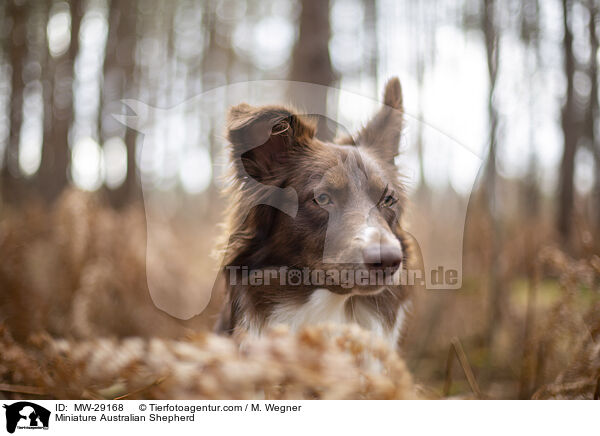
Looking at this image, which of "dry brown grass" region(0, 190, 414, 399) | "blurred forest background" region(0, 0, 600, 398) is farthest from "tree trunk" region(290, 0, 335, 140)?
"dry brown grass" region(0, 190, 414, 399)

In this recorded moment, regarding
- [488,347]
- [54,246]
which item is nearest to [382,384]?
[488,347]

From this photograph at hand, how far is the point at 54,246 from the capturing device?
432cm

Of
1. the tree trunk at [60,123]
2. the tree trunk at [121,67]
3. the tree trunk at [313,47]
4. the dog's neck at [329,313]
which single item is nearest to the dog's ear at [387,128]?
the dog's neck at [329,313]

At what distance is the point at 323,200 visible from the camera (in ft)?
6.43

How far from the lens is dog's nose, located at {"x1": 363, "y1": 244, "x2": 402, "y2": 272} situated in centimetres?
168

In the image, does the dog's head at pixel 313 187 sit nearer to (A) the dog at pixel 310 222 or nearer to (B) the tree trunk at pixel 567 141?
(A) the dog at pixel 310 222

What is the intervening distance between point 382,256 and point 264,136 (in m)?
0.85

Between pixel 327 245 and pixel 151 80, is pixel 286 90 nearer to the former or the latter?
pixel 327 245

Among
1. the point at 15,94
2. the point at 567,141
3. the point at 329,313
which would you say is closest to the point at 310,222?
the point at 329,313

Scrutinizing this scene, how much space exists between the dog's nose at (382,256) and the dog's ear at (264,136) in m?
0.71
